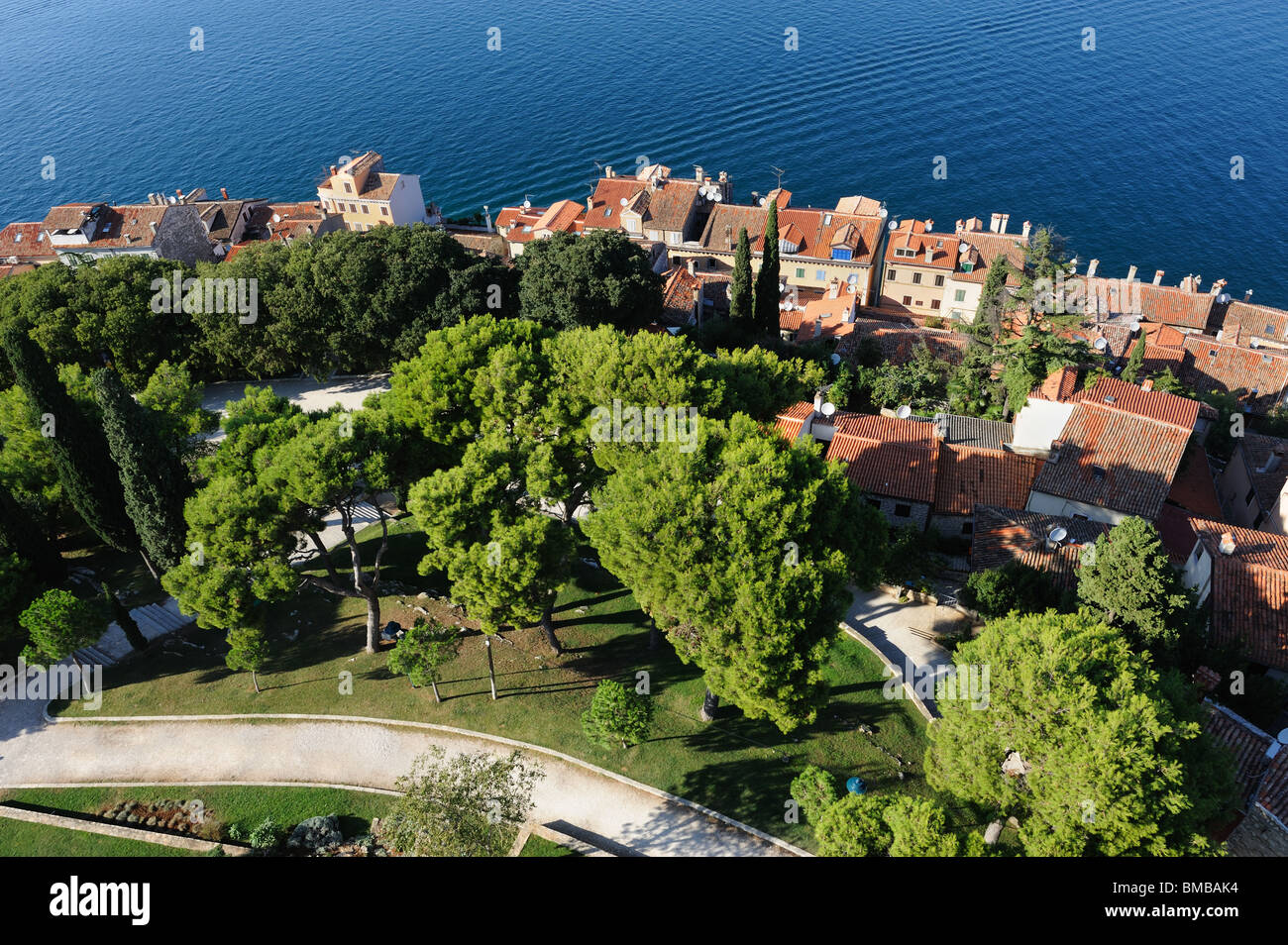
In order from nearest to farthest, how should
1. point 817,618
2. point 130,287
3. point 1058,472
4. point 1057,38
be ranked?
point 817,618 → point 1058,472 → point 130,287 → point 1057,38

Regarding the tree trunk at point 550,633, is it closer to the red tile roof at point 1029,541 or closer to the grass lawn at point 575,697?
the grass lawn at point 575,697

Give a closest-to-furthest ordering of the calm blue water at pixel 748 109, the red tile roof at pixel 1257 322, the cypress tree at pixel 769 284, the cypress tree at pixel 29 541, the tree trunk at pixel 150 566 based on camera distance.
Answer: the cypress tree at pixel 29 541, the tree trunk at pixel 150 566, the cypress tree at pixel 769 284, the red tile roof at pixel 1257 322, the calm blue water at pixel 748 109

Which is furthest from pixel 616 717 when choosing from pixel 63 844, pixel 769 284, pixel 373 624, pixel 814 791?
pixel 769 284

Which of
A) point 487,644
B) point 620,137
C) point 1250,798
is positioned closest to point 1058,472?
point 1250,798

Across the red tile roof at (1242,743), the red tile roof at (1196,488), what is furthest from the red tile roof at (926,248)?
the red tile roof at (1242,743)

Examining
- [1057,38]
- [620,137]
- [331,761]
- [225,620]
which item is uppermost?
[1057,38]

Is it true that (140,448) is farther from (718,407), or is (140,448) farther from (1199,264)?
(1199,264)
